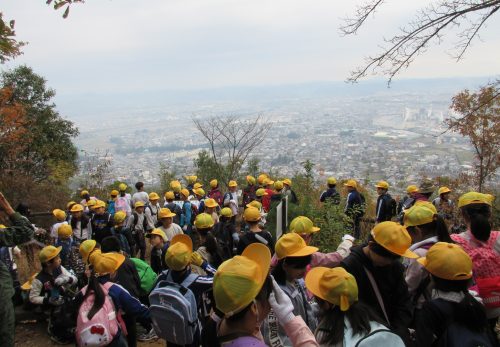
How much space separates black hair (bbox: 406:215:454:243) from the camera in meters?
3.34

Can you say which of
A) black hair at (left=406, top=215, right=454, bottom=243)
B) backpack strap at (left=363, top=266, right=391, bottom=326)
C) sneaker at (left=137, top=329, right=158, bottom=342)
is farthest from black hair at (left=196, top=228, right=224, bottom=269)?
black hair at (left=406, top=215, right=454, bottom=243)

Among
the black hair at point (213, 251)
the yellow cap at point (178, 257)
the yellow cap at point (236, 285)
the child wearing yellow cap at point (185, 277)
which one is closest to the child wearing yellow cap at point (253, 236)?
the black hair at point (213, 251)

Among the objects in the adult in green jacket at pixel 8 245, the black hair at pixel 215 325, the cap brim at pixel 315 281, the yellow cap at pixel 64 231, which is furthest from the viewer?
the yellow cap at pixel 64 231

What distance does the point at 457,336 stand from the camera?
223 centimetres

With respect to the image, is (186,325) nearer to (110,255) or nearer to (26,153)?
(110,255)

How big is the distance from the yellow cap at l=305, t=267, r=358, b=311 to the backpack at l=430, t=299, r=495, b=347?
24.3 inches

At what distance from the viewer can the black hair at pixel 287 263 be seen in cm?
282

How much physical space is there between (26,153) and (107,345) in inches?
589

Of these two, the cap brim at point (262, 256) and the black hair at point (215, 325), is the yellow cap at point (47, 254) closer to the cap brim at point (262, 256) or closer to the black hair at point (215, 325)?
the black hair at point (215, 325)

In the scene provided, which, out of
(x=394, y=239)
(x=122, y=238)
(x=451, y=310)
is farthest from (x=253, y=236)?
(x=122, y=238)

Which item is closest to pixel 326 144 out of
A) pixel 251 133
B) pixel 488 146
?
pixel 251 133

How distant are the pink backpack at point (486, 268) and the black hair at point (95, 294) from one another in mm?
3127

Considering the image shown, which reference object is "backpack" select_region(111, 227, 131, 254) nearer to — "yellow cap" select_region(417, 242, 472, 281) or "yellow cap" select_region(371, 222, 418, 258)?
"yellow cap" select_region(371, 222, 418, 258)

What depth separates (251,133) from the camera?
59.0 ft
